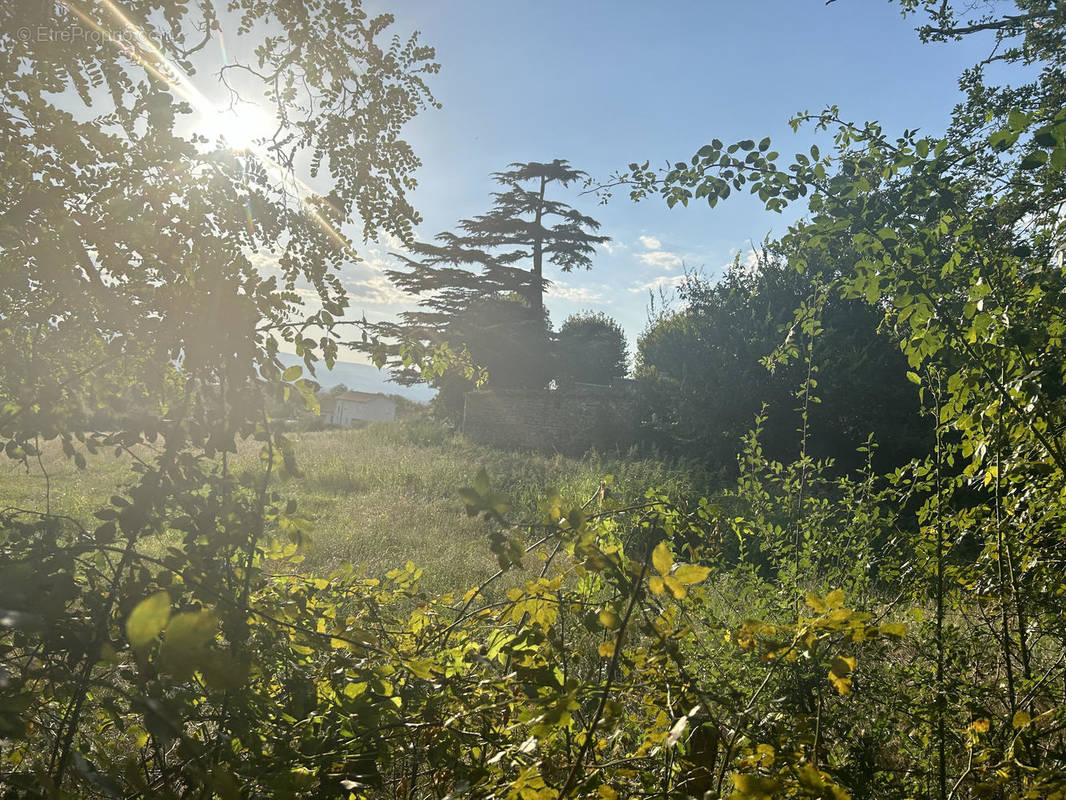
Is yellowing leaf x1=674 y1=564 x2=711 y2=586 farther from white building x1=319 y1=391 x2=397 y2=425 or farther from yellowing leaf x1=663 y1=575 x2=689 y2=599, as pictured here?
white building x1=319 y1=391 x2=397 y2=425

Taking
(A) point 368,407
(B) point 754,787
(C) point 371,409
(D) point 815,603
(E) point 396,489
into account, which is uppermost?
(A) point 368,407

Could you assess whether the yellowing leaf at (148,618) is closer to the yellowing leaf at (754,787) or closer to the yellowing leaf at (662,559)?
the yellowing leaf at (662,559)

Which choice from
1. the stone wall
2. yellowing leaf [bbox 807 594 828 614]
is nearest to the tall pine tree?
the stone wall

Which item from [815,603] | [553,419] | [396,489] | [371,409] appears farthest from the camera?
[371,409]

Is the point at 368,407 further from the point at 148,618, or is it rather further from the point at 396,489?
the point at 148,618

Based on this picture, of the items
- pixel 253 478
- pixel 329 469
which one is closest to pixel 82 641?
pixel 253 478

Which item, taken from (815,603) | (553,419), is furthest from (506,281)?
(815,603)

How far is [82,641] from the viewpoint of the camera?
110 cm

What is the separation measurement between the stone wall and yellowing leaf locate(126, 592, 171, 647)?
583 inches

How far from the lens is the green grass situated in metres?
6.51

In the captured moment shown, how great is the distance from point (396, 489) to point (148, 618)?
31.2ft

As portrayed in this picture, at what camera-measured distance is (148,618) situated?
686mm

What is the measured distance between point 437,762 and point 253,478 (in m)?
0.79

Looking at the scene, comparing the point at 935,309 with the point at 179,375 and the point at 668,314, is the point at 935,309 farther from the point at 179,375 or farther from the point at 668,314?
the point at 668,314
